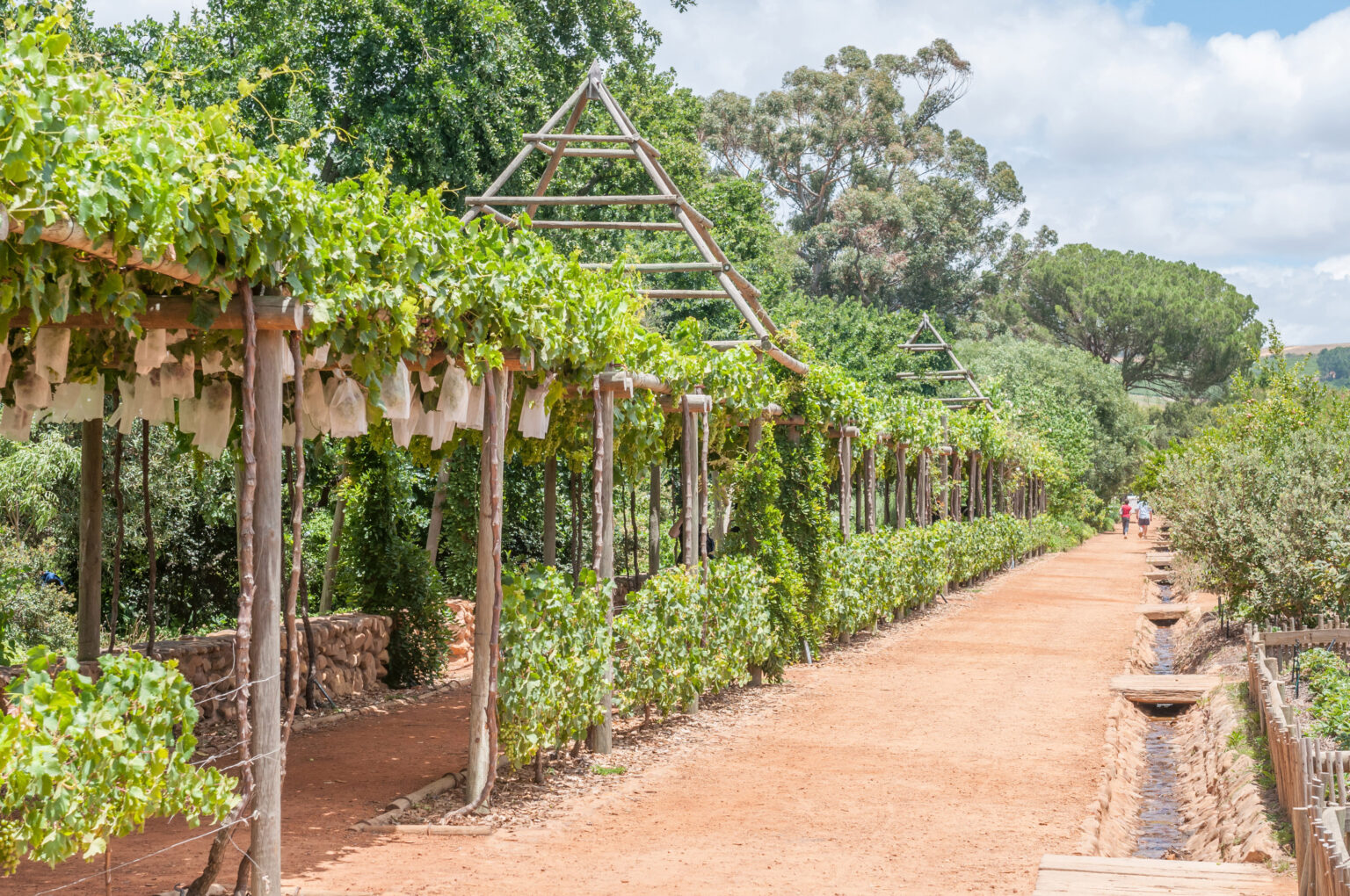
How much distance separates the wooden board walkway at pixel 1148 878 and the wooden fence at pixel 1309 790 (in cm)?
23

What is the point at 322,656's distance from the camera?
32.3 feet

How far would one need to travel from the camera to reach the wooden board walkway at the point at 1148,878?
17.2 feet

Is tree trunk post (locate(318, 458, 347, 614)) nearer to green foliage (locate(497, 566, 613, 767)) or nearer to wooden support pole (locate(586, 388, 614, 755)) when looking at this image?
wooden support pole (locate(586, 388, 614, 755))

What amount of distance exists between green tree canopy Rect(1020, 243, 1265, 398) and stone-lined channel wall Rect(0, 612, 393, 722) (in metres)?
46.3

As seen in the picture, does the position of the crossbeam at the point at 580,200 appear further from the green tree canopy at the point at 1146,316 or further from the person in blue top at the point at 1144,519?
the green tree canopy at the point at 1146,316

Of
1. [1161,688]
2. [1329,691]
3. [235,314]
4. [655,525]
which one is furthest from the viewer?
[1161,688]

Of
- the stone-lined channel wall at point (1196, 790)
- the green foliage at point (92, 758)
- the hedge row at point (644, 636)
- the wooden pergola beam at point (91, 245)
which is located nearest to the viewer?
the wooden pergola beam at point (91, 245)

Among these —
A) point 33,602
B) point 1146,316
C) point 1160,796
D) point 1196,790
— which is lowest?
point 1160,796

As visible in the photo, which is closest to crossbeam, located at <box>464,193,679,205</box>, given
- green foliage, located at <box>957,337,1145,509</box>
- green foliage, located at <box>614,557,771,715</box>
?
green foliage, located at <box>614,557,771,715</box>

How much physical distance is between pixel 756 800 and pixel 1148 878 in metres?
2.26

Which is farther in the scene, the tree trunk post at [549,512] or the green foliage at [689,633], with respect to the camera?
the tree trunk post at [549,512]

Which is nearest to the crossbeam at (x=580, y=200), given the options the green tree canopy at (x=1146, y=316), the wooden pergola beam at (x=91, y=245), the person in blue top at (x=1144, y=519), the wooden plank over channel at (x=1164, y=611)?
the wooden pergola beam at (x=91, y=245)

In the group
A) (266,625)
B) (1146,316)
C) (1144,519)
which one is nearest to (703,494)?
(266,625)

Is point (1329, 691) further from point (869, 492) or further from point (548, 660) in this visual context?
point (869, 492)
